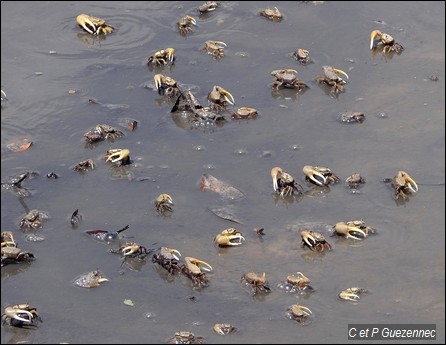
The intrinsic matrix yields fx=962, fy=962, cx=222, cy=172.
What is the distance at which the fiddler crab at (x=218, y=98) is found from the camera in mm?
12016

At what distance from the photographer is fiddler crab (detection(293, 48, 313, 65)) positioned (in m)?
13.1

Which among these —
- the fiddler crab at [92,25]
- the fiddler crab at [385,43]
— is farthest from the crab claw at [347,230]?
the fiddler crab at [92,25]

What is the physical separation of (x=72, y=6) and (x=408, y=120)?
5747 millimetres

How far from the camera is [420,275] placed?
952 cm

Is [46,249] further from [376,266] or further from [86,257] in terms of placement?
[376,266]

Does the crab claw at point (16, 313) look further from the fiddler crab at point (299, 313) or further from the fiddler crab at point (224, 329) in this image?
the fiddler crab at point (299, 313)

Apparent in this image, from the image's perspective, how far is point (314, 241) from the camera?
31.9 feet

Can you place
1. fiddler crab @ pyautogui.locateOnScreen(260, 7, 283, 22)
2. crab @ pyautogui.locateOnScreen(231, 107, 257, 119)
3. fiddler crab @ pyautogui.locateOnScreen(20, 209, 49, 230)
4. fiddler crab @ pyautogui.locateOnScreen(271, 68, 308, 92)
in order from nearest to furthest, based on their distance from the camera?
fiddler crab @ pyautogui.locateOnScreen(20, 209, 49, 230) < crab @ pyautogui.locateOnScreen(231, 107, 257, 119) < fiddler crab @ pyautogui.locateOnScreen(271, 68, 308, 92) < fiddler crab @ pyautogui.locateOnScreen(260, 7, 283, 22)

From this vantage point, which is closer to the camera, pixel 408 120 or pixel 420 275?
pixel 420 275

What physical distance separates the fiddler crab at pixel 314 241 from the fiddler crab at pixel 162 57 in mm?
4156

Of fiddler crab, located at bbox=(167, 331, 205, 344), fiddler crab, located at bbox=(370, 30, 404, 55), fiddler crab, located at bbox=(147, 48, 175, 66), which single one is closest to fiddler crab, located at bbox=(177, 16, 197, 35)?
fiddler crab, located at bbox=(147, 48, 175, 66)

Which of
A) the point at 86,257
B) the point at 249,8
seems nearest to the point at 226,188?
the point at 86,257

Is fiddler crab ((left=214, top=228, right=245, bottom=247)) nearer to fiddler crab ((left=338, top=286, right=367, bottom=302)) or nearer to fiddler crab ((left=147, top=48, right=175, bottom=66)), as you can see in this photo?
fiddler crab ((left=338, top=286, right=367, bottom=302))

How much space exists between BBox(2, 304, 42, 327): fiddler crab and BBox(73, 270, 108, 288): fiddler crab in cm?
61
